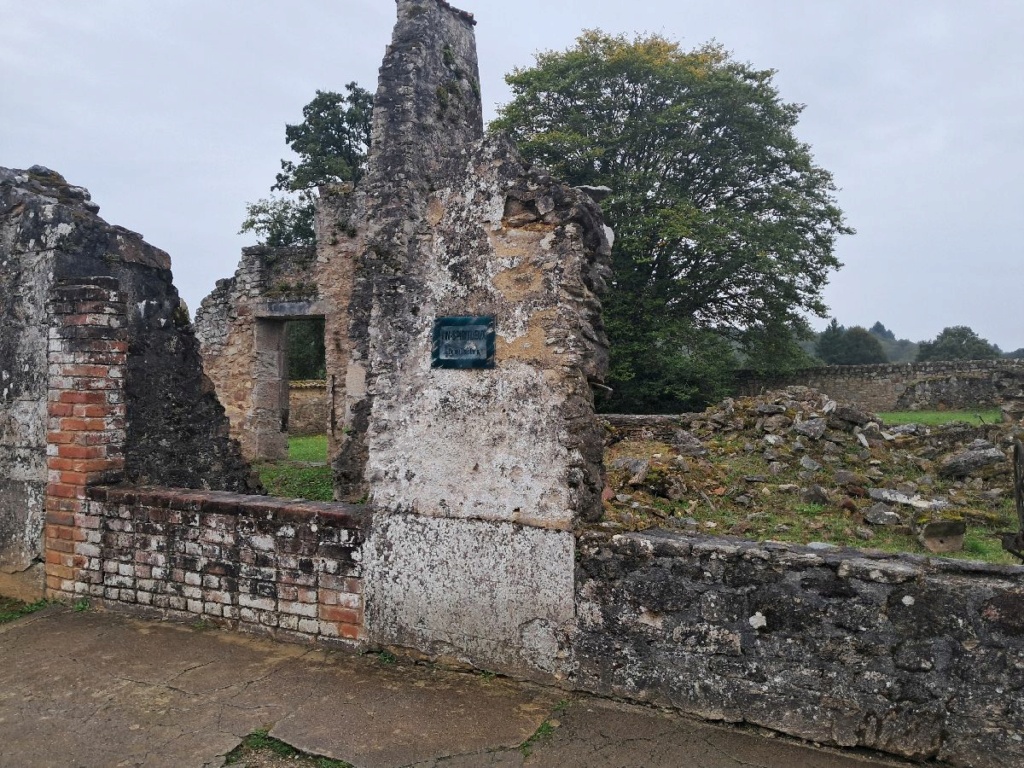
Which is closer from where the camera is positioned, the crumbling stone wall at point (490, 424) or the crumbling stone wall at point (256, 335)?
the crumbling stone wall at point (490, 424)

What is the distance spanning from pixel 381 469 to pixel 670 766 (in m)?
1.89

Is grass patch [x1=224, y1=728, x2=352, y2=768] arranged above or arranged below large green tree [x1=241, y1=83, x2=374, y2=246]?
below

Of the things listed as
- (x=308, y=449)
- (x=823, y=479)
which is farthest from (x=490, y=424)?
(x=308, y=449)

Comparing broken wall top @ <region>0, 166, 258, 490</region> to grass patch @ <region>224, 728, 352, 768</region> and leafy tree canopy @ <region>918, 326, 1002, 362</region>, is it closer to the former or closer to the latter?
grass patch @ <region>224, 728, 352, 768</region>

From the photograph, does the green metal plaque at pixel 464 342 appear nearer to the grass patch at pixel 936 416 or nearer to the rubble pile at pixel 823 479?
the rubble pile at pixel 823 479

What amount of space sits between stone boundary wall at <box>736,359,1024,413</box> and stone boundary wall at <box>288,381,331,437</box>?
1266cm

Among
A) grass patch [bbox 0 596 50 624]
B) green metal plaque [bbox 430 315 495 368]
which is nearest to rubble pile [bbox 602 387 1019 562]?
green metal plaque [bbox 430 315 495 368]

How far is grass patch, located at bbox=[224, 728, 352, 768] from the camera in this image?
2.65 m

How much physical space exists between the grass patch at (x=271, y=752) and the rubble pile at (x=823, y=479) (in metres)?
3.19

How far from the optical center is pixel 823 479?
7934 millimetres

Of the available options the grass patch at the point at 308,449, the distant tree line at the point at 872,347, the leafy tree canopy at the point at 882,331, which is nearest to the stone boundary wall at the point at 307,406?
the grass patch at the point at 308,449

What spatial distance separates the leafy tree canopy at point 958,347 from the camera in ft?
107

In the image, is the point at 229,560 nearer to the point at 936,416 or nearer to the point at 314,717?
the point at 314,717

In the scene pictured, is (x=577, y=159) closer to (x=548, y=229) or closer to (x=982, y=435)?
(x=982, y=435)
